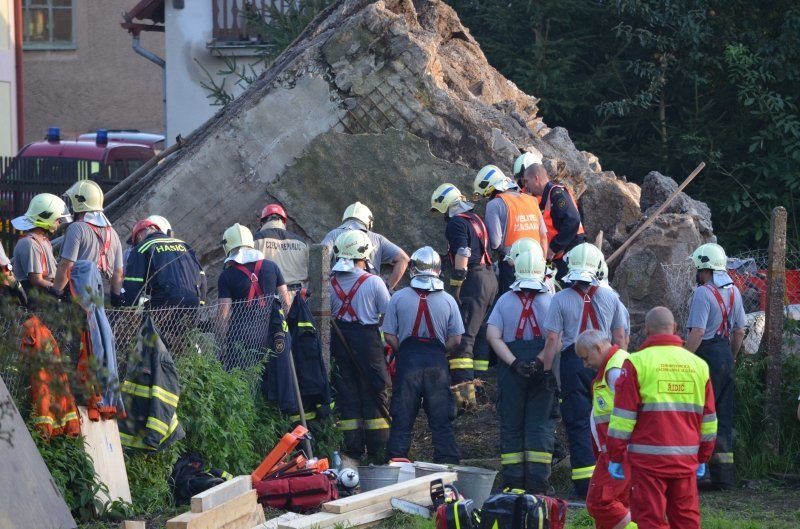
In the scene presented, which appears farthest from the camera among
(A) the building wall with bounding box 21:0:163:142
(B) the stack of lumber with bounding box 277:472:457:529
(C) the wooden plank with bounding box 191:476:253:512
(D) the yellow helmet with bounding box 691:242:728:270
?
(A) the building wall with bounding box 21:0:163:142

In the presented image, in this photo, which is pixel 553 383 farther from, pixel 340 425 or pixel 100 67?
pixel 100 67

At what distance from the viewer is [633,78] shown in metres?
18.4

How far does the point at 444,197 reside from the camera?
11.7m

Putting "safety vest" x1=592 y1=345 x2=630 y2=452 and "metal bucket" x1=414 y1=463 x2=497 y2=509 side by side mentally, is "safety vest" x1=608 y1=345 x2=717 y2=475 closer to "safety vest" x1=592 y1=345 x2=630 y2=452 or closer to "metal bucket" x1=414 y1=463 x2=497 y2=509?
"safety vest" x1=592 y1=345 x2=630 y2=452

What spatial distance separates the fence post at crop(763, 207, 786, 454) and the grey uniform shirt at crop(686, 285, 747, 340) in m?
0.25

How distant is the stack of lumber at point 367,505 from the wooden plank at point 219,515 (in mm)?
317

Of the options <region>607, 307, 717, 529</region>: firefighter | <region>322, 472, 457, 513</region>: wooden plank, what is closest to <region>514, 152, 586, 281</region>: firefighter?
<region>322, 472, 457, 513</region>: wooden plank

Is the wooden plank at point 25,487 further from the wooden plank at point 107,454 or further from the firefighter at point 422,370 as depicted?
the firefighter at point 422,370

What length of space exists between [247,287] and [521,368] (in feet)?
8.04

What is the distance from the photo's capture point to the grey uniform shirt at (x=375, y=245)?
1137cm

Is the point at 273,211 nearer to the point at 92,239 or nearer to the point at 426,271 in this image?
the point at 92,239

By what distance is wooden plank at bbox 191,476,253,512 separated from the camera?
25.6 ft

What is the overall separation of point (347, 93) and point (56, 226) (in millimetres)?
3948

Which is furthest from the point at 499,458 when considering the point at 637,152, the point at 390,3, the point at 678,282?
the point at 637,152
